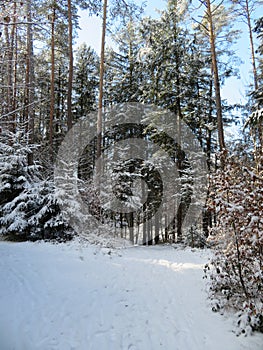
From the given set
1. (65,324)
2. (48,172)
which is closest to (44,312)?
(65,324)

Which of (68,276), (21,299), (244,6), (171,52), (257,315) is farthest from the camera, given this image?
(171,52)

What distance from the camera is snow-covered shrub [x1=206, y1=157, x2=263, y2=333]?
10.1ft

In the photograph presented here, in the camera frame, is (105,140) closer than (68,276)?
No

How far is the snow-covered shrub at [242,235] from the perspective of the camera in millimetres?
3088

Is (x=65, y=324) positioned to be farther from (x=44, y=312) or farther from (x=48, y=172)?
(x=48, y=172)

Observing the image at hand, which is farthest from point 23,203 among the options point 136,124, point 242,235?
point 136,124

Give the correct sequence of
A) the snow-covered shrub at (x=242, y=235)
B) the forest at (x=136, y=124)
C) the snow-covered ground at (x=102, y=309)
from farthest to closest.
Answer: the forest at (x=136, y=124) < the snow-covered shrub at (x=242, y=235) < the snow-covered ground at (x=102, y=309)

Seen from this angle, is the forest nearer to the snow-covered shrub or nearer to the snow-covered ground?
the snow-covered shrub

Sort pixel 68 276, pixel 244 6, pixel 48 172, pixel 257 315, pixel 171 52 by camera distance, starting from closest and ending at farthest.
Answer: pixel 257 315 → pixel 68 276 → pixel 48 172 → pixel 244 6 → pixel 171 52

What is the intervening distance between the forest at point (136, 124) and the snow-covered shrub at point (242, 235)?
29 millimetres

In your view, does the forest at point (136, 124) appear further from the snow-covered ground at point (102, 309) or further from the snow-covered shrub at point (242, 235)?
the snow-covered ground at point (102, 309)

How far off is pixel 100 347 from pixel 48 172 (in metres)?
7.47

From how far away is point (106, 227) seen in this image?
30.2 ft

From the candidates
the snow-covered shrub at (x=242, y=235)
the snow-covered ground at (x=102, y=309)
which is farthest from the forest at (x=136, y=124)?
the snow-covered ground at (x=102, y=309)
